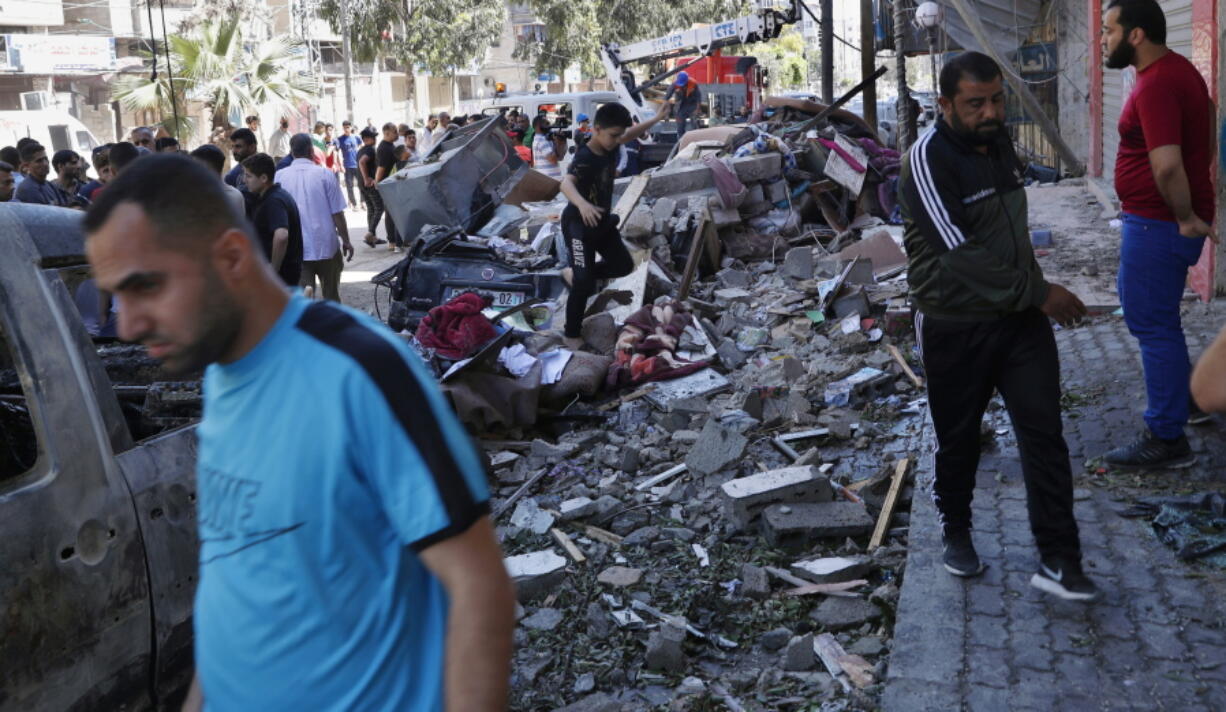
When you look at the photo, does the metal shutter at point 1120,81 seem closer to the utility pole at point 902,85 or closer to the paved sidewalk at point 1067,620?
the utility pole at point 902,85

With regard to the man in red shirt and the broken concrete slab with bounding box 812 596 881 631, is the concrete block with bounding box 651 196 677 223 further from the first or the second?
the broken concrete slab with bounding box 812 596 881 631

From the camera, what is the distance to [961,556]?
4465mm

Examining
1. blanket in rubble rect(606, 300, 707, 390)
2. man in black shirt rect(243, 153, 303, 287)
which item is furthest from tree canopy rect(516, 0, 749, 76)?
man in black shirt rect(243, 153, 303, 287)

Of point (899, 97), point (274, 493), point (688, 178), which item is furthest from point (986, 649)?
point (899, 97)

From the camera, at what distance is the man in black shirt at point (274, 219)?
826cm

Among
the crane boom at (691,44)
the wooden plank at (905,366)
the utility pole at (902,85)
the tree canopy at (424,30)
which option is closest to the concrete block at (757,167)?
the utility pole at (902,85)

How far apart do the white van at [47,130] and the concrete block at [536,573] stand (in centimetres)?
2454

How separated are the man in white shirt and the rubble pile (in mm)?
1048

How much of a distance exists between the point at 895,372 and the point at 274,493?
6.77 metres

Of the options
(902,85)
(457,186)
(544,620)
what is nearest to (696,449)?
(544,620)

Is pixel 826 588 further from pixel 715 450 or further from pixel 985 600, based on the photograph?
pixel 715 450

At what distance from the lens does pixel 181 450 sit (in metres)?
3.54

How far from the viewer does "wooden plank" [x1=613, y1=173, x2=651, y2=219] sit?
12676mm

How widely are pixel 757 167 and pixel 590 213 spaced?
539 centimetres
